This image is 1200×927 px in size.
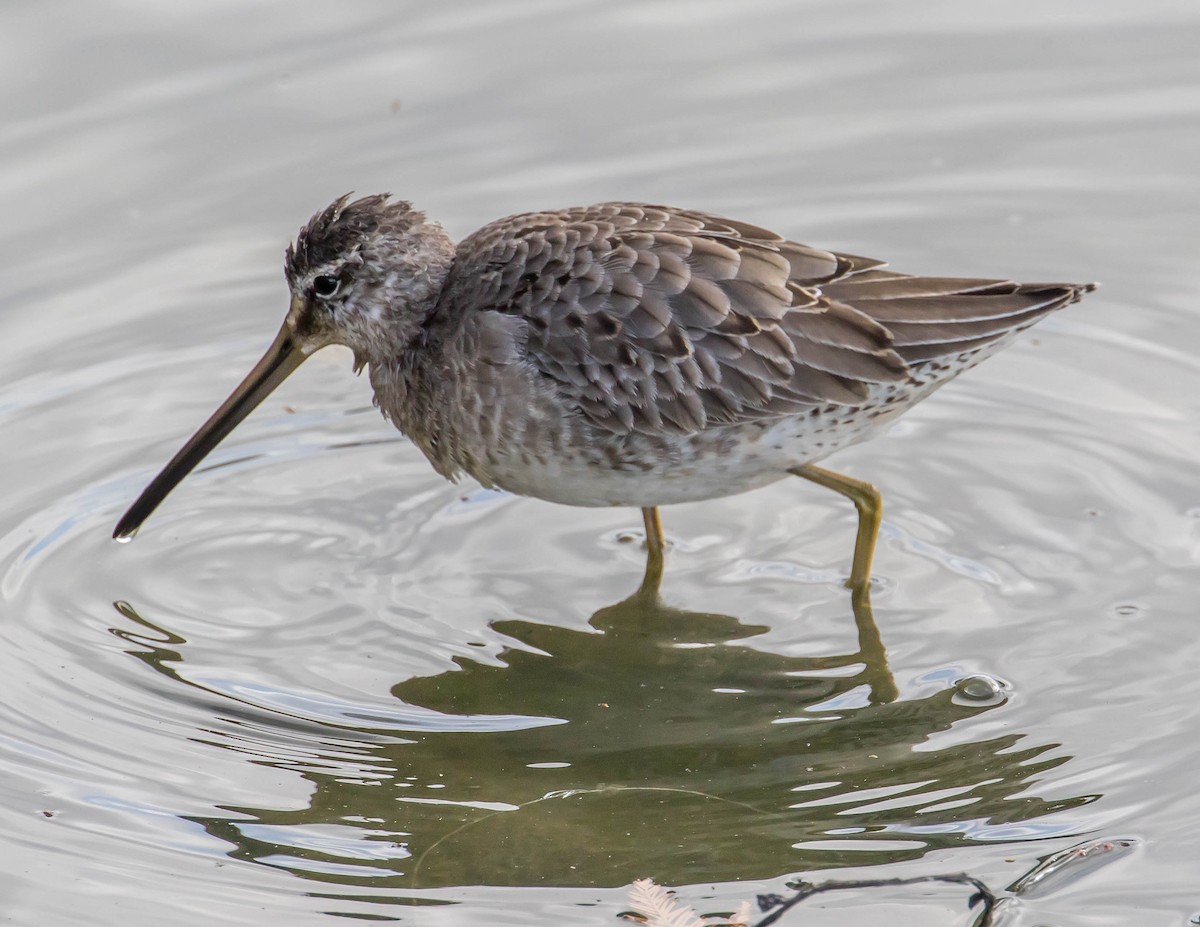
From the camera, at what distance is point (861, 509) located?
6609 mm

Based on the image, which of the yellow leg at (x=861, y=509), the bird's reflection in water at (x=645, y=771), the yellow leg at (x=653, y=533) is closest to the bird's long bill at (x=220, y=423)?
the bird's reflection in water at (x=645, y=771)

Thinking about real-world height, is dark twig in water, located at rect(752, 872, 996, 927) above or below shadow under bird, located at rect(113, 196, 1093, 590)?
below

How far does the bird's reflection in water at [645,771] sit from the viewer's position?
17.0 ft

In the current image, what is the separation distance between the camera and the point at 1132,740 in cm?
559

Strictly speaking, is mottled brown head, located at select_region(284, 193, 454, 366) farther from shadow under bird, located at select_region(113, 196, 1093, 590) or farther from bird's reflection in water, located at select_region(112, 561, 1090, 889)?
bird's reflection in water, located at select_region(112, 561, 1090, 889)

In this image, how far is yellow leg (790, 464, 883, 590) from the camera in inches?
257

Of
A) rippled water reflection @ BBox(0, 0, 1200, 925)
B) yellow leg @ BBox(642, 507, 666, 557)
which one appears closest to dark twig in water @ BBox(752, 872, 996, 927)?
rippled water reflection @ BBox(0, 0, 1200, 925)

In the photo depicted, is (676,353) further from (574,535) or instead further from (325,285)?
(325,285)

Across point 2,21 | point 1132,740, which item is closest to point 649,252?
point 1132,740

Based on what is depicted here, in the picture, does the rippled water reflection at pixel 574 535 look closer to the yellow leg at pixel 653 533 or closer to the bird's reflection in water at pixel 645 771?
the bird's reflection in water at pixel 645 771

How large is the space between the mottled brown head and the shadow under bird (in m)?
0.15

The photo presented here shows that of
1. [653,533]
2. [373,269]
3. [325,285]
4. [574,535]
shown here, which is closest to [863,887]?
[653,533]

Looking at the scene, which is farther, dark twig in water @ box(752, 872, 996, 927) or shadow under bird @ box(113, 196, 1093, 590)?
shadow under bird @ box(113, 196, 1093, 590)

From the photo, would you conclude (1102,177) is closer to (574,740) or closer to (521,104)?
(521,104)
